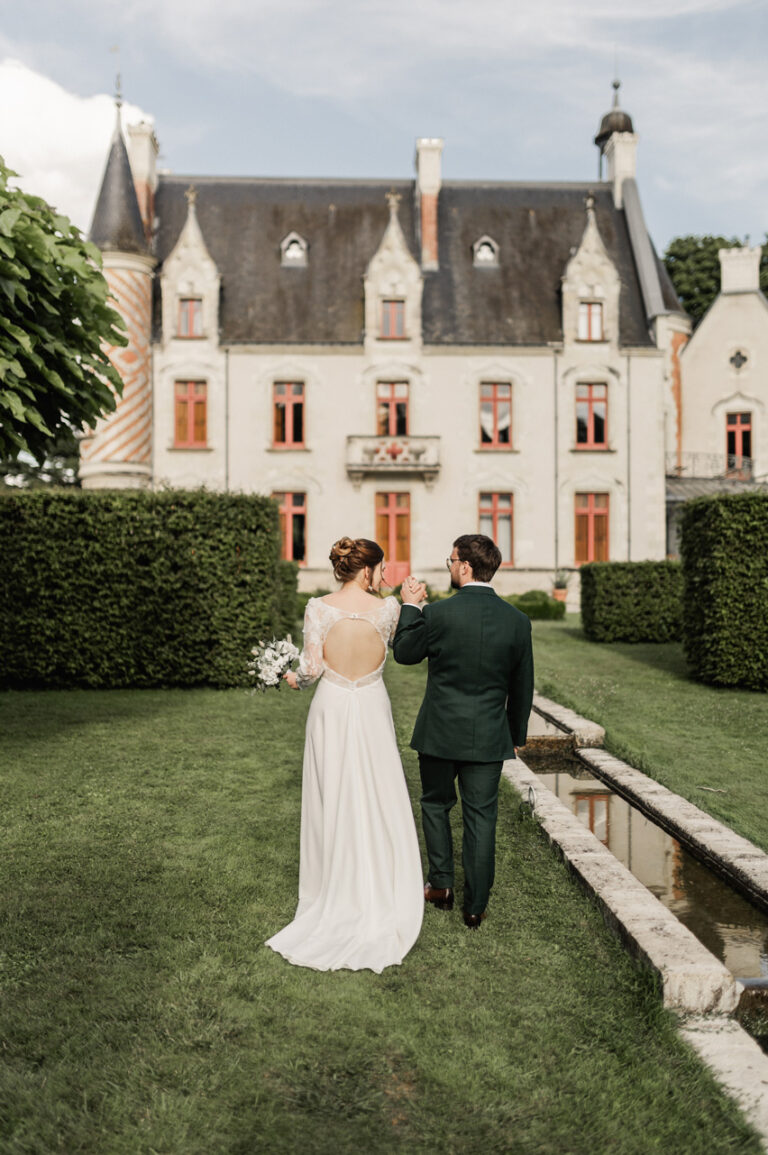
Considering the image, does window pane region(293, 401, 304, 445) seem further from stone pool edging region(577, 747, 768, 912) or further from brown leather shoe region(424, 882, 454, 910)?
brown leather shoe region(424, 882, 454, 910)

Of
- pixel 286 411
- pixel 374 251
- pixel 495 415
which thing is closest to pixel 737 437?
pixel 495 415

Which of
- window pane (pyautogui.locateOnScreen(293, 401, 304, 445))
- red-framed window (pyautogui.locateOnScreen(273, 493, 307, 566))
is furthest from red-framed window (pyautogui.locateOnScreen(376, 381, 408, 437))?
red-framed window (pyautogui.locateOnScreen(273, 493, 307, 566))

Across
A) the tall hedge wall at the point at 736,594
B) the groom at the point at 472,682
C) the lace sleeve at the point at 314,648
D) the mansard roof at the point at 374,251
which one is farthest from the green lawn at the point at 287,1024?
the mansard roof at the point at 374,251

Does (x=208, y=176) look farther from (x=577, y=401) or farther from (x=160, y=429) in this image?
(x=577, y=401)

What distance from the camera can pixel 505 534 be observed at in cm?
3103

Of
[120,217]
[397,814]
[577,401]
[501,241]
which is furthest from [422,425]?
[397,814]

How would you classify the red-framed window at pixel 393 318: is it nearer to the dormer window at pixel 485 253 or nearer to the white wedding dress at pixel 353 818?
the dormer window at pixel 485 253

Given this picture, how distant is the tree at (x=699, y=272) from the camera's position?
42656 millimetres

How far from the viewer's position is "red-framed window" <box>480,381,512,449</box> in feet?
102

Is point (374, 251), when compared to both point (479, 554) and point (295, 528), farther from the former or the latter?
point (479, 554)

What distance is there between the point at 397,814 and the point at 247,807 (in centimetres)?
244

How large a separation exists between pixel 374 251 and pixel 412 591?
30214 mm

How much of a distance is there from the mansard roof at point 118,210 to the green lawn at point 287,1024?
27756 mm

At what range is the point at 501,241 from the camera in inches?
1296
